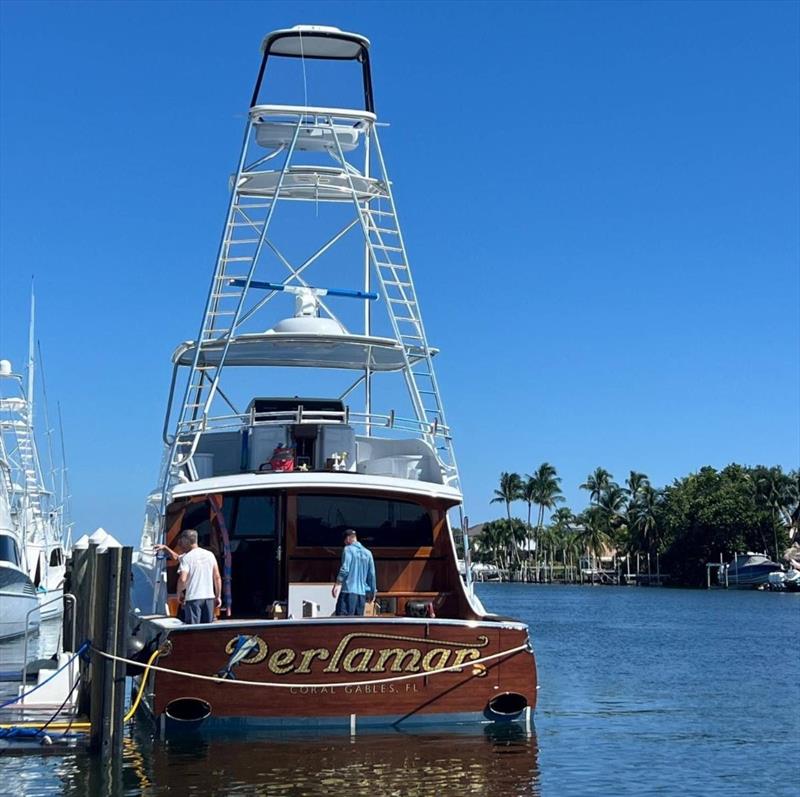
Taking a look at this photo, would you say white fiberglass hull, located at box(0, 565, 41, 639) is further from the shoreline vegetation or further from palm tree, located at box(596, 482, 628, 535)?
palm tree, located at box(596, 482, 628, 535)

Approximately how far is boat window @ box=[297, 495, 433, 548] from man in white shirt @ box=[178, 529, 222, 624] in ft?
7.25

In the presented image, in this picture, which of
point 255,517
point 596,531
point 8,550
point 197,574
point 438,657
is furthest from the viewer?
point 596,531

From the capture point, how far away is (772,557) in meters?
111

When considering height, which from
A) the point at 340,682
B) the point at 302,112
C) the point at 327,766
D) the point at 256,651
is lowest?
the point at 327,766

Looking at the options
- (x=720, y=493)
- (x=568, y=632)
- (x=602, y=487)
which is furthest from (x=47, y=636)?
(x=602, y=487)

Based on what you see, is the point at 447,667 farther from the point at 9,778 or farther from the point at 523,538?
the point at 523,538

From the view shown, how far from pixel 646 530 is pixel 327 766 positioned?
118124 mm

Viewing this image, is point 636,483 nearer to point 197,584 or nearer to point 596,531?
point 596,531

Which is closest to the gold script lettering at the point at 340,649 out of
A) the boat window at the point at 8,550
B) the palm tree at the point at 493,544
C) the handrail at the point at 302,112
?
the handrail at the point at 302,112

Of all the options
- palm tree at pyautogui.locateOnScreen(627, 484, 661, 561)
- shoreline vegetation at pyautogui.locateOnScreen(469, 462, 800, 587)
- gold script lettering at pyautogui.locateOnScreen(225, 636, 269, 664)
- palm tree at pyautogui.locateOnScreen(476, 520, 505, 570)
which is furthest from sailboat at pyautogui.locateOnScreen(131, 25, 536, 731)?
palm tree at pyautogui.locateOnScreen(476, 520, 505, 570)

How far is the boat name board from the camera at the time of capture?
573 inches

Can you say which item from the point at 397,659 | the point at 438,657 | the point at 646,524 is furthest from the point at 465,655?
the point at 646,524

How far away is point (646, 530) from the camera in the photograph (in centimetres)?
12838

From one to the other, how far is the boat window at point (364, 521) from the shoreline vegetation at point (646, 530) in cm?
7809
